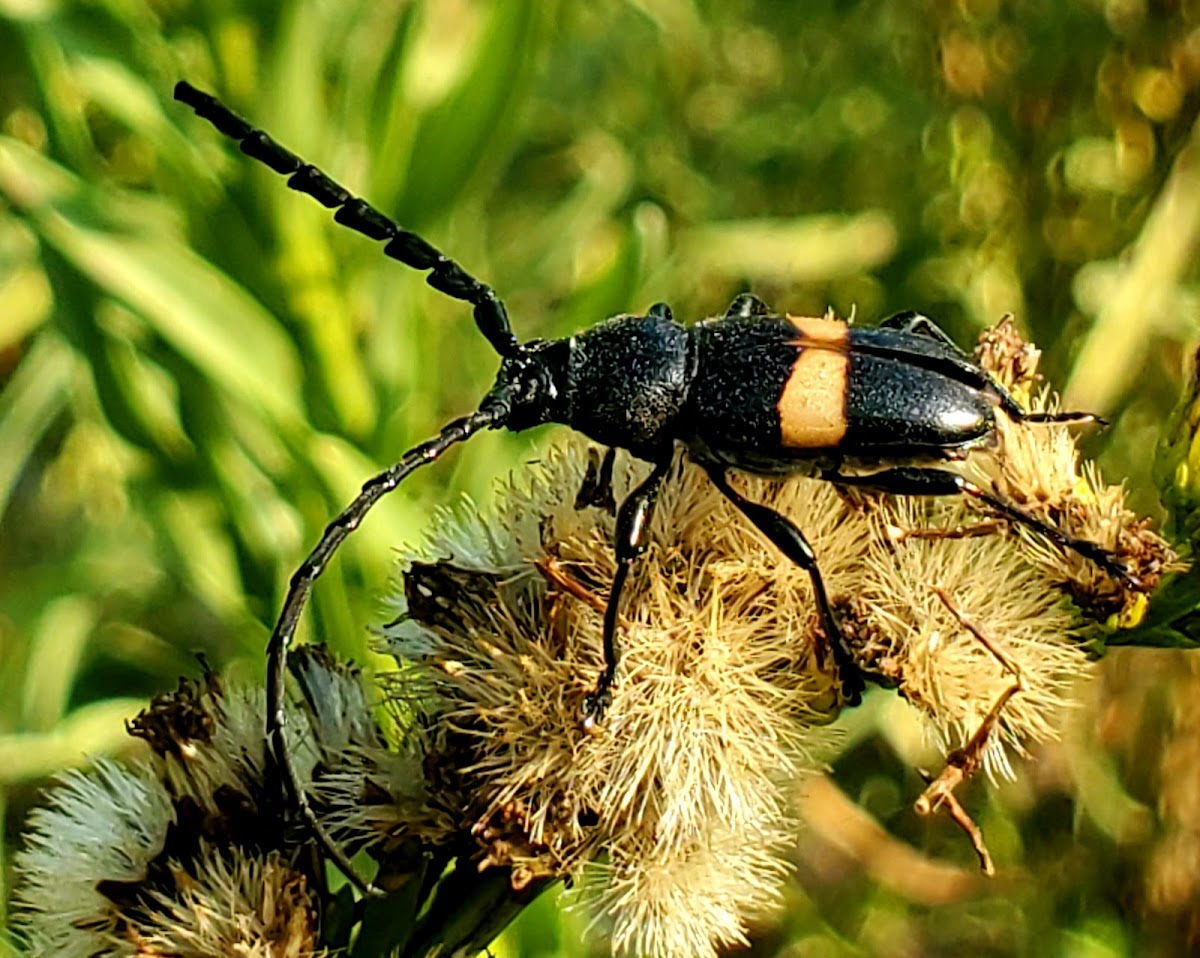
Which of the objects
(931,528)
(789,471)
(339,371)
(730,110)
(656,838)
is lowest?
(656,838)

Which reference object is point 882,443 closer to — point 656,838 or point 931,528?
point 931,528

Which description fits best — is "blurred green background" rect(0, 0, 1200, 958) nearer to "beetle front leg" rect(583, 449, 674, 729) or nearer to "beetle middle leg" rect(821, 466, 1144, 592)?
"beetle front leg" rect(583, 449, 674, 729)

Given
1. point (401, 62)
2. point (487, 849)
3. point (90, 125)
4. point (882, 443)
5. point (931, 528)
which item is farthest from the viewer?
point (90, 125)

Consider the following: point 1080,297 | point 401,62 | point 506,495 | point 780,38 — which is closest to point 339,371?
point 401,62

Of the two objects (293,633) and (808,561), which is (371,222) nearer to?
(293,633)

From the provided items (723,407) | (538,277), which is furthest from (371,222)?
Result: (538,277)

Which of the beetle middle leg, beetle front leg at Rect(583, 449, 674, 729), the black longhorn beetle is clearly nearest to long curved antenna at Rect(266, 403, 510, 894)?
the black longhorn beetle

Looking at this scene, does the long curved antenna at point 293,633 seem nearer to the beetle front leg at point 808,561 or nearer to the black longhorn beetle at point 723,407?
the black longhorn beetle at point 723,407
